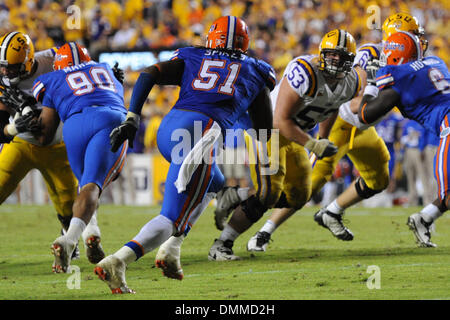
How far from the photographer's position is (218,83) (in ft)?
14.8

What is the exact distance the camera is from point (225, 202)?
648 centimetres

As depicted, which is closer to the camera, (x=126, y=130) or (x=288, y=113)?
(x=126, y=130)

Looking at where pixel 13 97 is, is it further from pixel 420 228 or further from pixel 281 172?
pixel 420 228

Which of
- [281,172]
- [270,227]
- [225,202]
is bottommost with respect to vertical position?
[270,227]

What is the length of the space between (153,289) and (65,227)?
6.14 ft

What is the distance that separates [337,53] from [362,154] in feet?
4.59

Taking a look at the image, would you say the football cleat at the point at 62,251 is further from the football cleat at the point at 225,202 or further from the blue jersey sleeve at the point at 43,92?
the football cleat at the point at 225,202

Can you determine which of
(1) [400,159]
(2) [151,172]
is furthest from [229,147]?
(1) [400,159]

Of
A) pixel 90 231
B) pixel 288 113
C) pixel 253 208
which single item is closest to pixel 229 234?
pixel 253 208

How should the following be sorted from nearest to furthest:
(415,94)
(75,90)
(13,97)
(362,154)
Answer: (75,90)
(13,97)
(415,94)
(362,154)

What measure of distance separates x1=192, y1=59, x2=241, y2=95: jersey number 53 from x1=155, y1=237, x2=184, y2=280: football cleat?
2.96ft

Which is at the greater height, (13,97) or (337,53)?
(337,53)

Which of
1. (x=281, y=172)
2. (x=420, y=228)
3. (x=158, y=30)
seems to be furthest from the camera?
(x=158, y=30)

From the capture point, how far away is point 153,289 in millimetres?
4570
